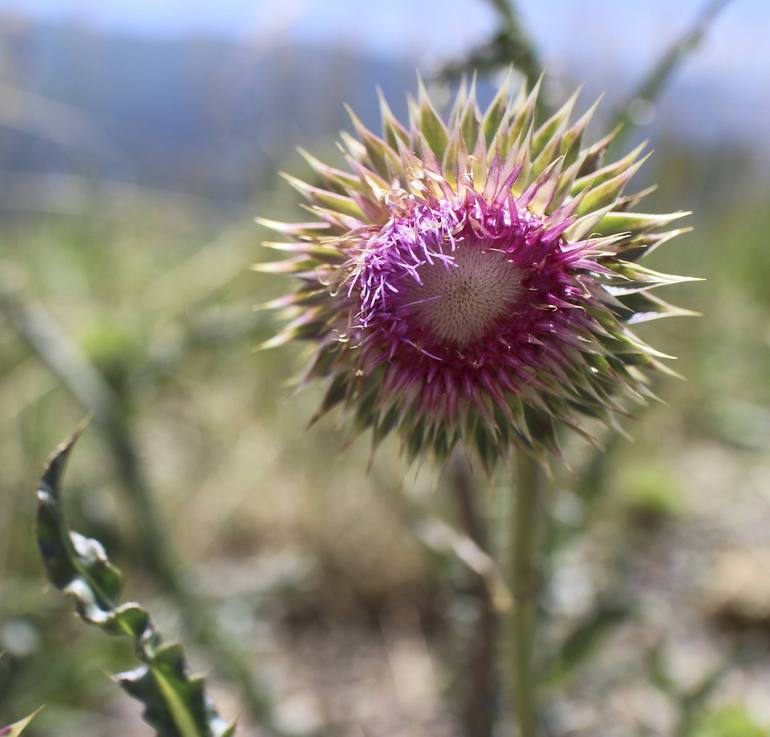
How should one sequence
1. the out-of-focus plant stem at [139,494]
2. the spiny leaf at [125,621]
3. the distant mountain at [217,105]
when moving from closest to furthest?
the spiny leaf at [125,621] < the out-of-focus plant stem at [139,494] < the distant mountain at [217,105]

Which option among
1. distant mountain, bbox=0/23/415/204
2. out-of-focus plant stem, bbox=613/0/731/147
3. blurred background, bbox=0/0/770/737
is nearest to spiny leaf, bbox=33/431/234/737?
blurred background, bbox=0/0/770/737

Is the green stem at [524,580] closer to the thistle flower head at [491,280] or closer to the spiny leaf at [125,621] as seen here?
the thistle flower head at [491,280]

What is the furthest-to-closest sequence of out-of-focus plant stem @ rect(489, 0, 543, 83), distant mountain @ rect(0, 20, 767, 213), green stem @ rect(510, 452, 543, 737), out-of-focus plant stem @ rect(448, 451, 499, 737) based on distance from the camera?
distant mountain @ rect(0, 20, 767, 213)
out-of-focus plant stem @ rect(448, 451, 499, 737)
out-of-focus plant stem @ rect(489, 0, 543, 83)
green stem @ rect(510, 452, 543, 737)

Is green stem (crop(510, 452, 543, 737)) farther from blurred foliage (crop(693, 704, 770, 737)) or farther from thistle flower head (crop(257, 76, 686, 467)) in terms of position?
blurred foliage (crop(693, 704, 770, 737))

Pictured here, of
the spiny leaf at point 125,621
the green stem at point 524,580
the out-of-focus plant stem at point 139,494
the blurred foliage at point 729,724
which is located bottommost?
the out-of-focus plant stem at point 139,494

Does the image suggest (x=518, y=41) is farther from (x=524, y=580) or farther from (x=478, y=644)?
(x=478, y=644)

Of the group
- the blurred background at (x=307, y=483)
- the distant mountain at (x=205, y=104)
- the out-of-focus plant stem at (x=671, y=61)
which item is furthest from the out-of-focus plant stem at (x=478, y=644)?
the distant mountain at (x=205, y=104)
